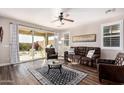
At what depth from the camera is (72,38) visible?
7.12 meters

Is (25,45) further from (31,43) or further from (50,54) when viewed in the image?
(50,54)

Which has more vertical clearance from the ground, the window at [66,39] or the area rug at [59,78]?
the window at [66,39]

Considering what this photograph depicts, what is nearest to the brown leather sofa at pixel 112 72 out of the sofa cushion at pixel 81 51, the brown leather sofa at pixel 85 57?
the brown leather sofa at pixel 85 57

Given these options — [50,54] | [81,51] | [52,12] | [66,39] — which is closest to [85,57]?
[81,51]

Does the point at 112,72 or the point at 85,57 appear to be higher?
the point at 85,57

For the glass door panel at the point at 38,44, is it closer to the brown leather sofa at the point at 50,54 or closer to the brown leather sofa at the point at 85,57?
the brown leather sofa at the point at 50,54

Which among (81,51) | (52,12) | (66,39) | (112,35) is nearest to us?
(52,12)

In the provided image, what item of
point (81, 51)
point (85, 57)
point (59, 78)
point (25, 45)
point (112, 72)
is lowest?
point (59, 78)

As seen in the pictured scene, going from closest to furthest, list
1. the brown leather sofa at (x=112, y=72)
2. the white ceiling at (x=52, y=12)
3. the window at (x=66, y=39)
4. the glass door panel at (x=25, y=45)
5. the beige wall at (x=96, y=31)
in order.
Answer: the brown leather sofa at (x=112, y=72)
the white ceiling at (x=52, y=12)
the beige wall at (x=96, y=31)
the glass door panel at (x=25, y=45)
the window at (x=66, y=39)

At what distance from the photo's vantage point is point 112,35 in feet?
15.8

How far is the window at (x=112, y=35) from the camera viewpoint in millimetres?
4379

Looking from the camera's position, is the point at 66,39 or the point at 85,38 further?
the point at 66,39
